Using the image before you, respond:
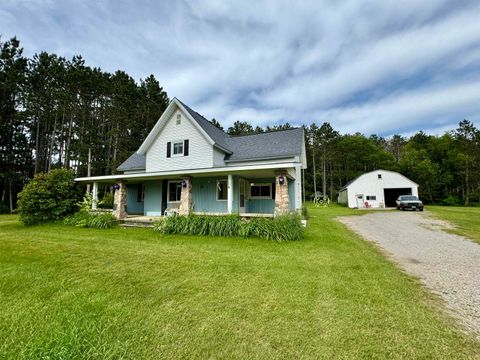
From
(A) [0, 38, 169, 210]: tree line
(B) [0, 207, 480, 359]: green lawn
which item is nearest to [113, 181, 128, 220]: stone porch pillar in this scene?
(B) [0, 207, 480, 359]: green lawn

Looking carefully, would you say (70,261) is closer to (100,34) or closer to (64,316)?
(64,316)

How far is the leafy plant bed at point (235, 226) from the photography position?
331 inches

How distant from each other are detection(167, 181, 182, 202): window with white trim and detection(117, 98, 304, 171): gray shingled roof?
3560 millimetres

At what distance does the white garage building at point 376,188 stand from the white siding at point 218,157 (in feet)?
70.2

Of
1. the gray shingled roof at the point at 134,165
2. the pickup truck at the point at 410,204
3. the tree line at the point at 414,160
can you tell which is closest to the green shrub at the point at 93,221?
the gray shingled roof at the point at 134,165

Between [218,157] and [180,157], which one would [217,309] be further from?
[180,157]

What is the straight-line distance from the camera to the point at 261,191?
14.1 metres

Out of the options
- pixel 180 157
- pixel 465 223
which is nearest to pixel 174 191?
pixel 180 157

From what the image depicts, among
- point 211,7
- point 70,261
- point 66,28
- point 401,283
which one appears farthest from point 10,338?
point 66,28

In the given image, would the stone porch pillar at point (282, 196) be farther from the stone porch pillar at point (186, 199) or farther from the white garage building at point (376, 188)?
the white garage building at point (376, 188)

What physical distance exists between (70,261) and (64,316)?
308cm

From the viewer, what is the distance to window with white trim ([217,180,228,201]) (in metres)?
13.2

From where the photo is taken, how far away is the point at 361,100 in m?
24.7

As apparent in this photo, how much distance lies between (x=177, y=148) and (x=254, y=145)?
539 cm
